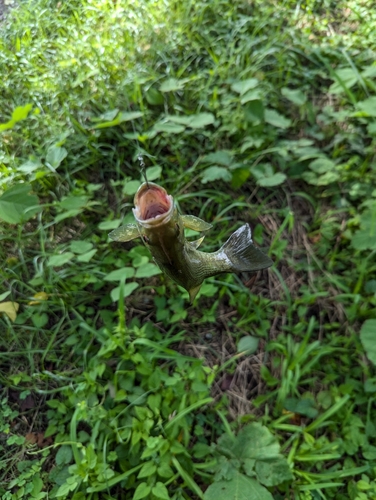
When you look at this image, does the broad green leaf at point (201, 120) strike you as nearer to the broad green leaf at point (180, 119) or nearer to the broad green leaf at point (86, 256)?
the broad green leaf at point (180, 119)

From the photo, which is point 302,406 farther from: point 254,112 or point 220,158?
point 254,112

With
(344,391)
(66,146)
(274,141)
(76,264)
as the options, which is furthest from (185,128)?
(344,391)

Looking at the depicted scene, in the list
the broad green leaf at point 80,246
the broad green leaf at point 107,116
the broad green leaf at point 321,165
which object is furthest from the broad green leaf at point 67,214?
the broad green leaf at point 321,165

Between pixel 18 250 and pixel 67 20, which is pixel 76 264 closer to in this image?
pixel 18 250

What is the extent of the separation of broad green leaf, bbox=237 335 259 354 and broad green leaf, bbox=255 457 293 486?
0.55 m

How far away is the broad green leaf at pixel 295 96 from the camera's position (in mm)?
2602

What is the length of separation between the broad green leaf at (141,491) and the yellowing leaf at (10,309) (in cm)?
107

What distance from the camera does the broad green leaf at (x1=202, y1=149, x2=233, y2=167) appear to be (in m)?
2.39

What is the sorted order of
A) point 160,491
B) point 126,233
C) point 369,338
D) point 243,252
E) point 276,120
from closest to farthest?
point 126,233, point 243,252, point 160,491, point 369,338, point 276,120

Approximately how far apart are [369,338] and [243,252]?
96 centimetres

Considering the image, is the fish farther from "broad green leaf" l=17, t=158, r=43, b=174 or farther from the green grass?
"broad green leaf" l=17, t=158, r=43, b=174

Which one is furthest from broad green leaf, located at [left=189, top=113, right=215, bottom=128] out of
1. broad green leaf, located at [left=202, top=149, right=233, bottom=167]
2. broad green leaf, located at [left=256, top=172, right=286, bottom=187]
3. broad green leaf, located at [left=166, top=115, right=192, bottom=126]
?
broad green leaf, located at [left=256, top=172, right=286, bottom=187]

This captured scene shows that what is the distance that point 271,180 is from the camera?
2.34 meters

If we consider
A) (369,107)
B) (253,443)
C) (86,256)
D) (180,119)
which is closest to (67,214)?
(86,256)
